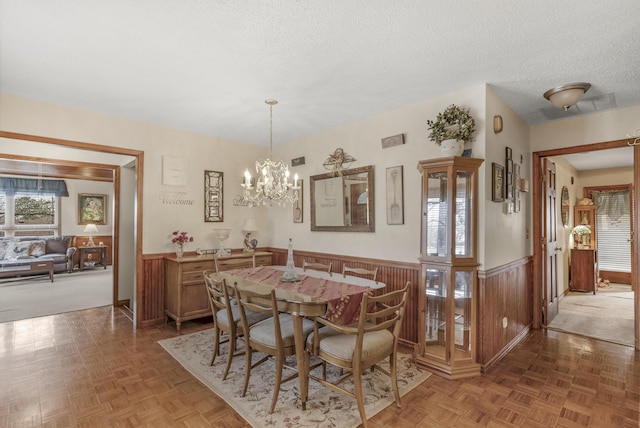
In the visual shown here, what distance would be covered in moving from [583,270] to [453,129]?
5.13m

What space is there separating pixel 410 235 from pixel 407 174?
25.7 inches

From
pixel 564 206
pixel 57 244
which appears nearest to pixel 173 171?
pixel 57 244

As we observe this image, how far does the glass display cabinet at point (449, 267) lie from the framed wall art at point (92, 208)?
9.38 meters

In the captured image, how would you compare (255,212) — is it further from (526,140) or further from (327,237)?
(526,140)

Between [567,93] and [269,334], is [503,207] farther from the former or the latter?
[269,334]

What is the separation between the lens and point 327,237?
4.28 meters

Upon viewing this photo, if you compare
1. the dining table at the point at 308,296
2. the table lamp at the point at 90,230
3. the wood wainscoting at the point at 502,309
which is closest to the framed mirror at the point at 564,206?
the wood wainscoting at the point at 502,309

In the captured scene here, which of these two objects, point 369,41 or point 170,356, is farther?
point 170,356

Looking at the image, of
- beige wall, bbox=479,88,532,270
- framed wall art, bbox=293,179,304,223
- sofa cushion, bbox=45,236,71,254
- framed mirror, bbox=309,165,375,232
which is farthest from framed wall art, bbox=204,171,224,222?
sofa cushion, bbox=45,236,71,254

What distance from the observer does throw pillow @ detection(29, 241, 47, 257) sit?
7.46m

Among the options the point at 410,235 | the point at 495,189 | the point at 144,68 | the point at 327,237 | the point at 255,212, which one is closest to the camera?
the point at 144,68

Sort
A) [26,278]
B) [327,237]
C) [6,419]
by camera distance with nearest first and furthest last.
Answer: [6,419]
[327,237]
[26,278]

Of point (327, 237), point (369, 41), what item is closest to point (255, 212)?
point (327, 237)

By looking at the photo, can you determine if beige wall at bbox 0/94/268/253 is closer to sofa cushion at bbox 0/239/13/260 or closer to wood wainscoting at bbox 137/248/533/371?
wood wainscoting at bbox 137/248/533/371
